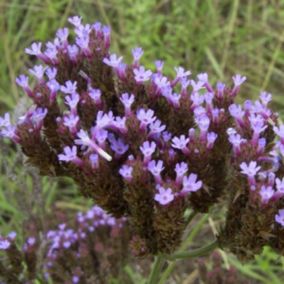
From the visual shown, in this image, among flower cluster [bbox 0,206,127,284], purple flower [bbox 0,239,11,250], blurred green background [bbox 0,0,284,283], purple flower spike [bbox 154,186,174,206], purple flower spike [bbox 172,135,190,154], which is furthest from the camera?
blurred green background [bbox 0,0,284,283]

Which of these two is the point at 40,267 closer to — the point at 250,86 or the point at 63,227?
the point at 63,227

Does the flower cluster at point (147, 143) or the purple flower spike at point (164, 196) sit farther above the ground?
the flower cluster at point (147, 143)

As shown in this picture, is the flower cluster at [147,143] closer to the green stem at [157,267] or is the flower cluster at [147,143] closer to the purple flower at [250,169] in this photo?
the purple flower at [250,169]

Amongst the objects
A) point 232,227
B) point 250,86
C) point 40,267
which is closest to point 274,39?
point 250,86

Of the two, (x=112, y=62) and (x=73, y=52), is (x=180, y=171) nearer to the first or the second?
(x=112, y=62)

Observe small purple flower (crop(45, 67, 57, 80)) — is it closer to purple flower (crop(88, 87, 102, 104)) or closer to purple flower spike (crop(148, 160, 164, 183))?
purple flower (crop(88, 87, 102, 104))

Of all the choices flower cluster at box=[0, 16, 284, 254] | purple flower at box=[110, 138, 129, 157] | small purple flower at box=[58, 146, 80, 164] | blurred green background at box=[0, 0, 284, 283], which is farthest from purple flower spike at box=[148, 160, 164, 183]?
blurred green background at box=[0, 0, 284, 283]

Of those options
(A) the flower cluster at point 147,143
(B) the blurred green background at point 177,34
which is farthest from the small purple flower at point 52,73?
(B) the blurred green background at point 177,34
